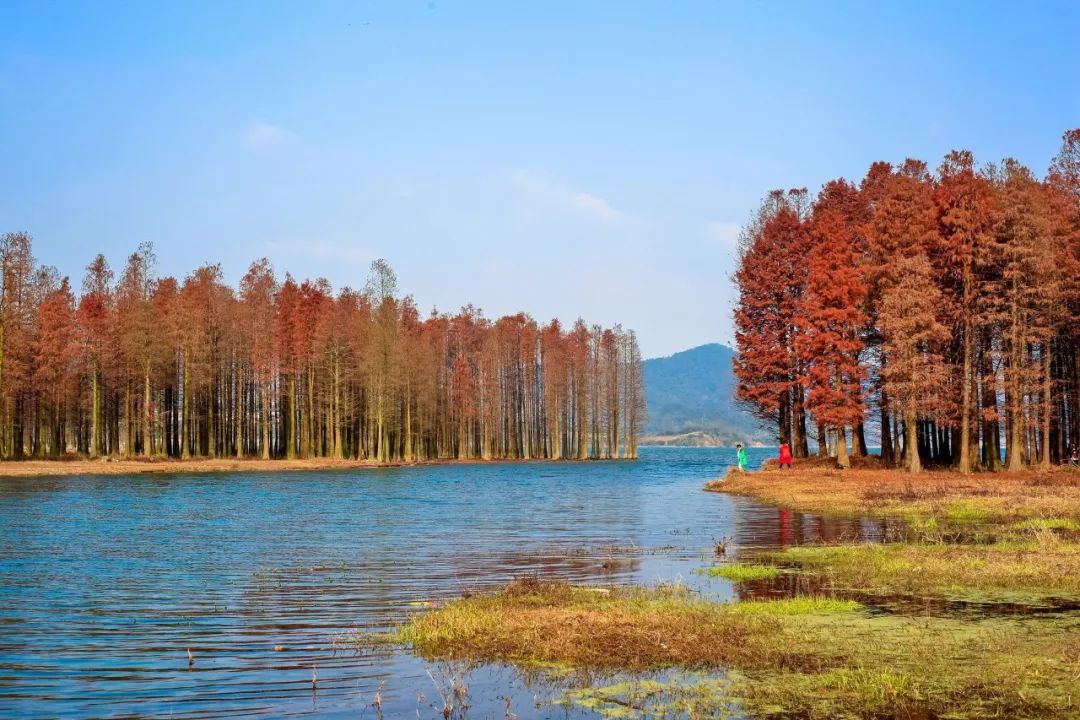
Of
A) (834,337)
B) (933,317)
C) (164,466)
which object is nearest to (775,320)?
(834,337)

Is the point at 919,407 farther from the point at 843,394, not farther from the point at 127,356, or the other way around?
the point at 127,356

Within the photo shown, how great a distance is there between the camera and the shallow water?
440 inches

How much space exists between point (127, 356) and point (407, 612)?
63.1 m

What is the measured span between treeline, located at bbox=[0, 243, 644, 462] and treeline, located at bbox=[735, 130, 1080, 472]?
38777mm

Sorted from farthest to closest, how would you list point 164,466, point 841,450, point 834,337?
1. point 164,466
2. point 841,450
3. point 834,337

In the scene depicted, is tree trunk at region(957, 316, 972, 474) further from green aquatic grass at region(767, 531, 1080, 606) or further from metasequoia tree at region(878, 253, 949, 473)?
green aquatic grass at region(767, 531, 1080, 606)

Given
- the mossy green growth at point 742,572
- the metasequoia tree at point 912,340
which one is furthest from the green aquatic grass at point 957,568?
the metasequoia tree at point 912,340

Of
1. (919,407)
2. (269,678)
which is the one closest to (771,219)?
(919,407)

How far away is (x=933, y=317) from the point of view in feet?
148

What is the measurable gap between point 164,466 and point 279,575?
52.6 metres

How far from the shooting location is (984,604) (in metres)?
15.3

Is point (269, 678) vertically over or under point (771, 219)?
under

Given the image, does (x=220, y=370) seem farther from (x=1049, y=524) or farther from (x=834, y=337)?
(x=1049, y=524)

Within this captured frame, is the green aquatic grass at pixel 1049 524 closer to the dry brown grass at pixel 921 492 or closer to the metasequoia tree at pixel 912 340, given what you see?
the dry brown grass at pixel 921 492
